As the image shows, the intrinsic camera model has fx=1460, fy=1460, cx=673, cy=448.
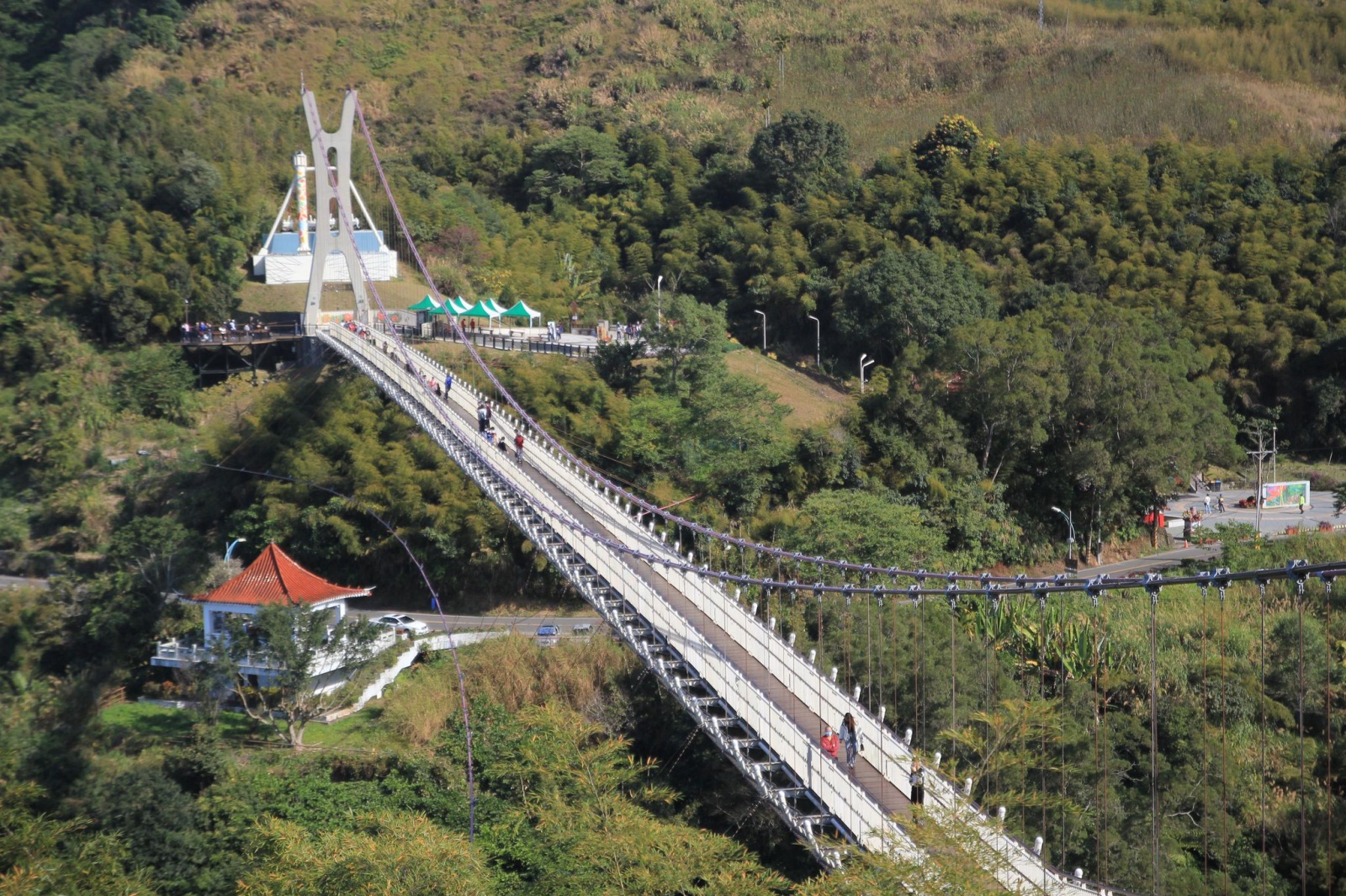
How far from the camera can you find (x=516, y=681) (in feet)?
75.9

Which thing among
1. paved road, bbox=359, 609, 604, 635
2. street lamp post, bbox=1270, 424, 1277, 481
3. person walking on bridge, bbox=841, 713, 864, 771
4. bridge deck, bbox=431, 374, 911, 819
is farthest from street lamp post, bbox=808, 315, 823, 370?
person walking on bridge, bbox=841, 713, 864, 771

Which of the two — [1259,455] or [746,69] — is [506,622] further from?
[746,69]

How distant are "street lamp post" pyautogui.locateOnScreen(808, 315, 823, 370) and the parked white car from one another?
48.7 ft

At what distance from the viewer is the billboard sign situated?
32281 mm

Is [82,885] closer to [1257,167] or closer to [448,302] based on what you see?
[448,302]

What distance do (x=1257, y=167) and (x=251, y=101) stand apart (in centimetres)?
3417

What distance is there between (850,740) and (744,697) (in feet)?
5.87

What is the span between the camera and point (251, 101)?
173ft

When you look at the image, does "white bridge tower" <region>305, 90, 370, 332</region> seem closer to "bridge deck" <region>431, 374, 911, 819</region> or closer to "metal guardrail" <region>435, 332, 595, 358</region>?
"metal guardrail" <region>435, 332, 595, 358</region>

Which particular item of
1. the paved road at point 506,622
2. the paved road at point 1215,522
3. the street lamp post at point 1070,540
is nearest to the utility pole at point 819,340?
the street lamp post at point 1070,540

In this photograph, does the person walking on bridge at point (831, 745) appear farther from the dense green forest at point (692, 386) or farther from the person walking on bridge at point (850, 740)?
the dense green forest at point (692, 386)

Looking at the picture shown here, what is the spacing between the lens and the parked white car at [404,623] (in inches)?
1054

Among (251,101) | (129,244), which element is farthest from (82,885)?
(251,101)

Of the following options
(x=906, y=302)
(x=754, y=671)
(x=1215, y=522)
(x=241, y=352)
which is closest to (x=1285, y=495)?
(x=1215, y=522)
